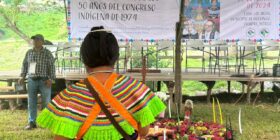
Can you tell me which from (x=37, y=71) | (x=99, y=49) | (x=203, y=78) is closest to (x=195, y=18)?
(x=203, y=78)

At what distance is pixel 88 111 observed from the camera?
5.97ft

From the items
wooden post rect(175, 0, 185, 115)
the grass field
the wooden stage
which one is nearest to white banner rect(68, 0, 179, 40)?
the wooden stage

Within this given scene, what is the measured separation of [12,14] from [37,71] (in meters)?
9.03

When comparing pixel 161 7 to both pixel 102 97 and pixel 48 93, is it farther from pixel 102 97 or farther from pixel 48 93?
pixel 102 97

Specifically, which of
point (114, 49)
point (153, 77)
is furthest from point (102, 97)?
point (153, 77)

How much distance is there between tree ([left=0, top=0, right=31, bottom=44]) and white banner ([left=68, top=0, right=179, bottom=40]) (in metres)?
6.30

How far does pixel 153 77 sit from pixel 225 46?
2209mm

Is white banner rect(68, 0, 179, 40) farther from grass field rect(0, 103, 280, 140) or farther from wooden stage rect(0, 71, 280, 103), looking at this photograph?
grass field rect(0, 103, 280, 140)

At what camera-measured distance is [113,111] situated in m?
1.84

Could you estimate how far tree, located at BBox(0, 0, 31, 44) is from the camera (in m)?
14.3

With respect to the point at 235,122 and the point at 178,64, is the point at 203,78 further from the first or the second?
the point at 178,64

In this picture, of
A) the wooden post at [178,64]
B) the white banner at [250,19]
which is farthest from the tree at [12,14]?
the wooden post at [178,64]

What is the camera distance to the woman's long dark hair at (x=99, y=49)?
6.02ft

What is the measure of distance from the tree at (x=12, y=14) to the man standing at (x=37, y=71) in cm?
835
